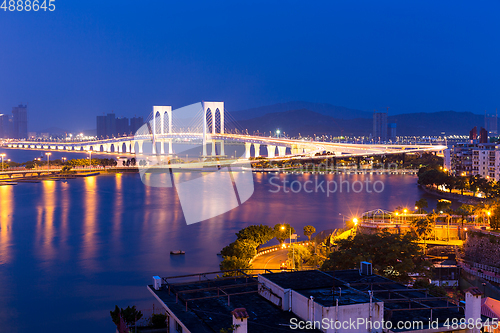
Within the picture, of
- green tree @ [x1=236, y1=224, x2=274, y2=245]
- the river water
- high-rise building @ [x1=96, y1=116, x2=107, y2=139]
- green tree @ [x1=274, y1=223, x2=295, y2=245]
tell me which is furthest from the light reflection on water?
high-rise building @ [x1=96, y1=116, x2=107, y2=139]

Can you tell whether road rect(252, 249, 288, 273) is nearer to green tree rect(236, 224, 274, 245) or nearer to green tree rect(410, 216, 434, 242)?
green tree rect(236, 224, 274, 245)

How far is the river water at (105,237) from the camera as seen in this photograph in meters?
3.93

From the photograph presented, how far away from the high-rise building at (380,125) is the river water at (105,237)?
109 ft

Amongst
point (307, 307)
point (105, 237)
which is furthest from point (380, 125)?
point (307, 307)

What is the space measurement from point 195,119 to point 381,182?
13263 millimetres

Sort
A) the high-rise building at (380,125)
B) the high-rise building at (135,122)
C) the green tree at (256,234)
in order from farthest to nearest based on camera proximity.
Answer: the high-rise building at (380,125)
the high-rise building at (135,122)
the green tree at (256,234)

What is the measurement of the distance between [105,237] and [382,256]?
171 inches

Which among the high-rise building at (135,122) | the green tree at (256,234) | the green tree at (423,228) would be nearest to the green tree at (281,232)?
the green tree at (256,234)

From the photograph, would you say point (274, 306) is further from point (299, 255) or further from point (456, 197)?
point (456, 197)

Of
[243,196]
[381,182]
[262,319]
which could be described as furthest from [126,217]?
[381,182]

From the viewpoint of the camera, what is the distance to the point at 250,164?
1752 centimetres

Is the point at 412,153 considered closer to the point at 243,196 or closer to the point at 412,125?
the point at 243,196

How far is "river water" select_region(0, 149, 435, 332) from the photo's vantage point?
3.93 m

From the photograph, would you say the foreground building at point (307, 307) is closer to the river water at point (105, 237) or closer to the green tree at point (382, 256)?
the green tree at point (382, 256)
